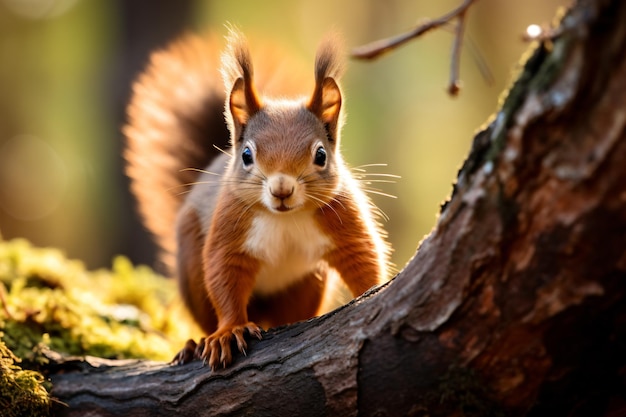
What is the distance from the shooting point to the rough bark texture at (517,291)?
1.05m

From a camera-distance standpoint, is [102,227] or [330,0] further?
[330,0]

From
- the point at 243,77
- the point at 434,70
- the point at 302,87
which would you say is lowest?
the point at 243,77

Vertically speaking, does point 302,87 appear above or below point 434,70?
below

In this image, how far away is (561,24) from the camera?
1105 mm

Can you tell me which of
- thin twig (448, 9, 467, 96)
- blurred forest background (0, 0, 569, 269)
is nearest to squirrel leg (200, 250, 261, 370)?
thin twig (448, 9, 467, 96)

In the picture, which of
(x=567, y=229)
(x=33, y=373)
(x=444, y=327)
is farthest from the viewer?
(x=33, y=373)

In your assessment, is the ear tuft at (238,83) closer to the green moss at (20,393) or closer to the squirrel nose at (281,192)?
the squirrel nose at (281,192)

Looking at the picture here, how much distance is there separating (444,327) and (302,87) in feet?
5.96

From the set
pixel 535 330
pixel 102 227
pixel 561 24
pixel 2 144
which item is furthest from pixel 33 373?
pixel 2 144

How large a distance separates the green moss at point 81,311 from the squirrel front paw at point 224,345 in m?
0.53

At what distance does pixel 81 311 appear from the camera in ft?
8.28

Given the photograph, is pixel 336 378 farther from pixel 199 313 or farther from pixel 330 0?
pixel 330 0

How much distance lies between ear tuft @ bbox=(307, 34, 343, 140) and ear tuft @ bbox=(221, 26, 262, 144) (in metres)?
0.20

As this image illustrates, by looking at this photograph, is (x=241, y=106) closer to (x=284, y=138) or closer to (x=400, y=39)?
(x=284, y=138)
